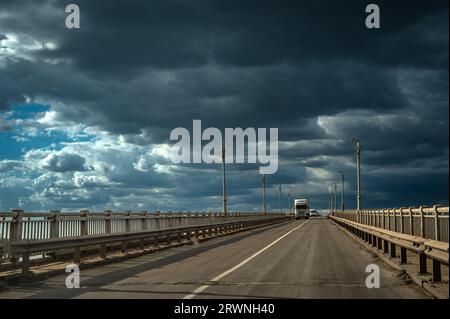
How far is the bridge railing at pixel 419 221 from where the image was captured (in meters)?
13.9

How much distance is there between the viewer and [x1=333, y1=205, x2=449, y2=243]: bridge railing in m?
13.9

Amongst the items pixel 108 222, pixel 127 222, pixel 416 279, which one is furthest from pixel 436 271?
pixel 127 222

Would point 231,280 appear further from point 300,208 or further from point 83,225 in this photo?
point 300,208

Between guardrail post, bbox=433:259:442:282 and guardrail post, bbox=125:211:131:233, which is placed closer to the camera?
guardrail post, bbox=433:259:442:282

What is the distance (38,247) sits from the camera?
Result: 1548cm

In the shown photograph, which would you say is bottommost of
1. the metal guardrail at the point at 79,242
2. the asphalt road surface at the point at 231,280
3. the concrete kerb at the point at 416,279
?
the asphalt road surface at the point at 231,280

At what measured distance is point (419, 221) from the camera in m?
17.2

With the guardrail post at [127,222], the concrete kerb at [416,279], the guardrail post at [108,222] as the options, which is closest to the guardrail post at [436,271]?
the concrete kerb at [416,279]

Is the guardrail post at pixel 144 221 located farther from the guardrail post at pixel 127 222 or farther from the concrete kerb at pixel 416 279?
the concrete kerb at pixel 416 279

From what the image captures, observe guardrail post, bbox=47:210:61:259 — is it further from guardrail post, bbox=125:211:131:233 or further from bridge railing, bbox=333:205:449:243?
bridge railing, bbox=333:205:449:243

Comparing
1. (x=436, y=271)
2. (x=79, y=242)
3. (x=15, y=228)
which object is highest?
(x=15, y=228)

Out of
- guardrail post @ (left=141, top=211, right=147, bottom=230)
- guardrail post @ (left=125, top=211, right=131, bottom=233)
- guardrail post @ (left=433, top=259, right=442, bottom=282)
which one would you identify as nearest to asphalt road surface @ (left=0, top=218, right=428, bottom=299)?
guardrail post @ (left=433, top=259, right=442, bottom=282)
